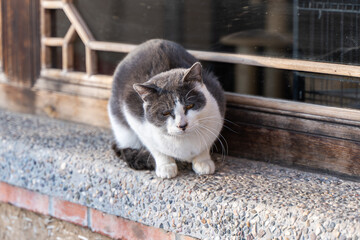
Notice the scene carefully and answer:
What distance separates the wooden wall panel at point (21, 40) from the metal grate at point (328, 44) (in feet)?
5.08

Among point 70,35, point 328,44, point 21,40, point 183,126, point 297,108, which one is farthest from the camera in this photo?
point 21,40

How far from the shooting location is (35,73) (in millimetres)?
2949

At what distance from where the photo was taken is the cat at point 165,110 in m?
1.84

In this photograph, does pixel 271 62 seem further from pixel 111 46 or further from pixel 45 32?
pixel 45 32

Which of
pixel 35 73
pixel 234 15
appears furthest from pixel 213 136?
pixel 35 73

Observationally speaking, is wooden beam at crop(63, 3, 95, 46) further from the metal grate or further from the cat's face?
the metal grate

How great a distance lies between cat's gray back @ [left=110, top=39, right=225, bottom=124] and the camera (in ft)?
6.78

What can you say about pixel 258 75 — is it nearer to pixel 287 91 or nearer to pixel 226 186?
pixel 287 91

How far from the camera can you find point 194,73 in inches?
73.1

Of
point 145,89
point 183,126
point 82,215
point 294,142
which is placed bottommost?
point 82,215

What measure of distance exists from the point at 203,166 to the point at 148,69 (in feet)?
1.53

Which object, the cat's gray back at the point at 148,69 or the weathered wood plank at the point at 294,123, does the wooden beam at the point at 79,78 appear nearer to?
the cat's gray back at the point at 148,69

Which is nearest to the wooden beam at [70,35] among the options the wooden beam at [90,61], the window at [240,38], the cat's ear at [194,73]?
the window at [240,38]

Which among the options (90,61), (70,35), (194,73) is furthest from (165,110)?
(70,35)
